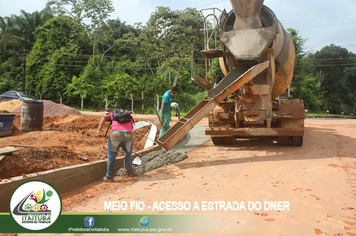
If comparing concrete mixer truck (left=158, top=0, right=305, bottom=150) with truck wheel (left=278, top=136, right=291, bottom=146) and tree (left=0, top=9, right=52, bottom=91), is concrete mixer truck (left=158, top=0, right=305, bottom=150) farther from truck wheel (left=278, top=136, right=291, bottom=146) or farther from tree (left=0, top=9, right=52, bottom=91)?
tree (left=0, top=9, right=52, bottom=91)

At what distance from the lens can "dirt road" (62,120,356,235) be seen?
301 centimetres

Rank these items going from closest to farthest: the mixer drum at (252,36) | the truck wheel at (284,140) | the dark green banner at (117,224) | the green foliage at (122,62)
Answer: the dark green banner at (117,224)
the mixer drum at (252,36)
the truck wheel at (284,140)
the green foliage at (122,62)

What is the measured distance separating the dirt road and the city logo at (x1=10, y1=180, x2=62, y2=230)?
399 millimetres

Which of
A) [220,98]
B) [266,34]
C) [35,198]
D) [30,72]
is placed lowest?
[35,198]

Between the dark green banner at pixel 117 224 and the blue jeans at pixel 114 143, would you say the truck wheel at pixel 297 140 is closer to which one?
the blue jeans at pixel 114 143

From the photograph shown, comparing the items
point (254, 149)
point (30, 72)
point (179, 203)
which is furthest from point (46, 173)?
point (30, 72)

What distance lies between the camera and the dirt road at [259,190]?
9.88 ft

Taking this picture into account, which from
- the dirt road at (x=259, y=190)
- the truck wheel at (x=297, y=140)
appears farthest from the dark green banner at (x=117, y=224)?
the truck wheel at (x=297, y=140)

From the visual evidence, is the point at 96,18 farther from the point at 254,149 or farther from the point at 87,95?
the point at 254,149

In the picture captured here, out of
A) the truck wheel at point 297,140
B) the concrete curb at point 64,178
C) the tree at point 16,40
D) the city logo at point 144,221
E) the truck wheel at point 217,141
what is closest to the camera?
the city logo at point 144,221

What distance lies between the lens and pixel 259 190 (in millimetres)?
4023

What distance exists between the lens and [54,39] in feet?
108

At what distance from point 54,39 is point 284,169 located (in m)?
34.7

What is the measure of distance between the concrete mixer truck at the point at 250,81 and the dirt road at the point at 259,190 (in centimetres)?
75
